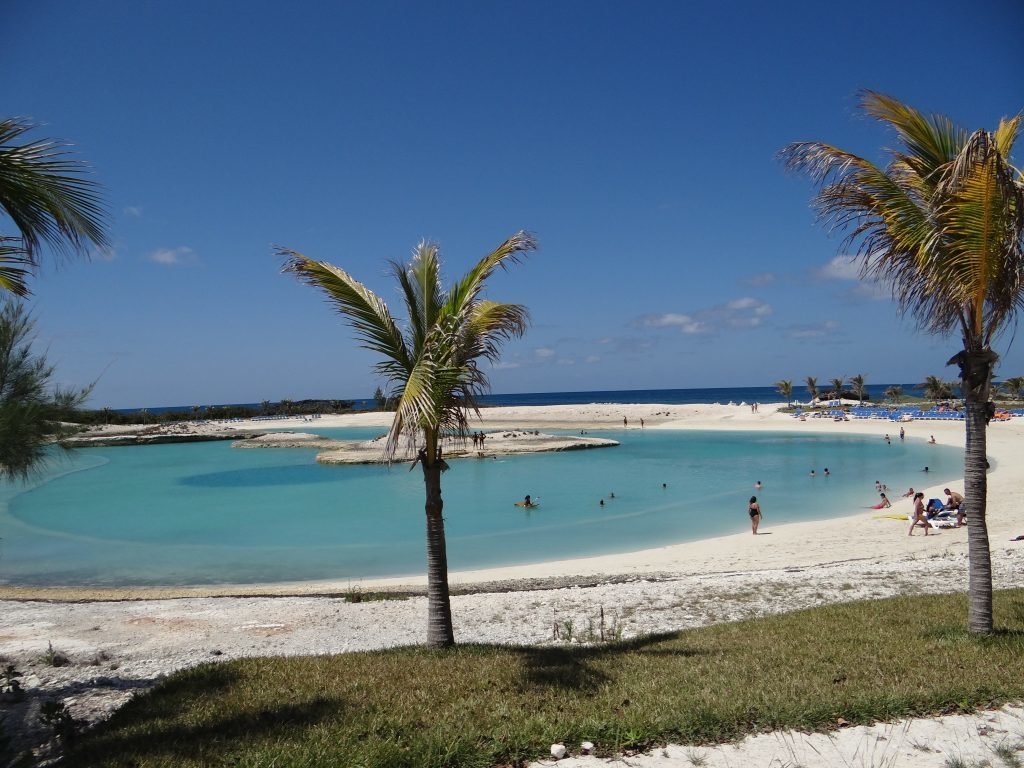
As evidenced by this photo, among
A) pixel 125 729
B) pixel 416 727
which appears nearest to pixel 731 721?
pixel 416 727

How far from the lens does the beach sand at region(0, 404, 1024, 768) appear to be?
15.8ft

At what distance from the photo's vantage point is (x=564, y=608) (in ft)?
38.2

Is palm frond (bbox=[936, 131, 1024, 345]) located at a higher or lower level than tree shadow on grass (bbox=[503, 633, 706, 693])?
higher

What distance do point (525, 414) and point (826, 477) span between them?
69425 mm

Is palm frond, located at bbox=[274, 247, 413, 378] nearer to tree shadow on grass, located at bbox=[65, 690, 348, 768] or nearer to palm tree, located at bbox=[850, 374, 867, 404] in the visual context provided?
tree shadow on grass, located at bbox=[65, 690, 348, 768]

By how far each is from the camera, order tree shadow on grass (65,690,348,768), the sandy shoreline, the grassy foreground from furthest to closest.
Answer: the sandy shoreline < the grassy foreground < tree shadow on grass (65,690,348,768)

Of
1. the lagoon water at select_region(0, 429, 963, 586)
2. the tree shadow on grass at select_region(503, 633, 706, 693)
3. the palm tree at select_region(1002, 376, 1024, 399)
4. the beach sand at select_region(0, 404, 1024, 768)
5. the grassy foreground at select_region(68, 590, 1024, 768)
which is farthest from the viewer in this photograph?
the palm tree at select_region(1002, 376, 1024, 399)

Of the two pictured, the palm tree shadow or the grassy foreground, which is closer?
the palm tree shadow

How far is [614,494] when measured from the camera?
3059cm

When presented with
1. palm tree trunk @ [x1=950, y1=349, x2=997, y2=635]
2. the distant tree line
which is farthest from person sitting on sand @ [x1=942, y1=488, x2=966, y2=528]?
the distant tree line

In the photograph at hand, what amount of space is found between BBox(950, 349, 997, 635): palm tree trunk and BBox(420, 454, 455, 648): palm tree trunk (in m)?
5.81

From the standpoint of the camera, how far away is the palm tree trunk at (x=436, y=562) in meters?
7.44

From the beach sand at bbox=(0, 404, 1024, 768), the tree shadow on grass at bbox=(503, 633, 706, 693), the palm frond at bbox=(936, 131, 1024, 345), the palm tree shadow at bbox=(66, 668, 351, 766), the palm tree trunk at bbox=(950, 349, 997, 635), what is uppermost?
the palm frond at bbox=(936, 131, 1024, 345)

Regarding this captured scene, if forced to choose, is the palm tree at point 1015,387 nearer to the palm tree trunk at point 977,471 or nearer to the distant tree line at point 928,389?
the distant tree line at point 928,389
